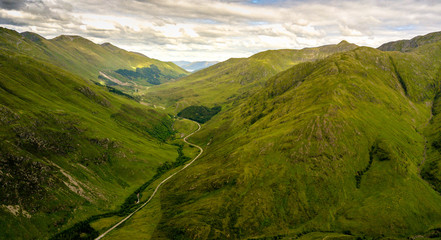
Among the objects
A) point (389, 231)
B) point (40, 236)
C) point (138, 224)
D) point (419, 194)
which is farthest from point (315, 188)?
point (40, 236)

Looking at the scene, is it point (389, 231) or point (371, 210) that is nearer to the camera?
point (389, 231)

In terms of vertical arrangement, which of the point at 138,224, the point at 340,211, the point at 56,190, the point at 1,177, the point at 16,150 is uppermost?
the point at 16,150

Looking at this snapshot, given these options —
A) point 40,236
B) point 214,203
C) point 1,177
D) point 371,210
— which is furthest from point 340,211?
point 1,177

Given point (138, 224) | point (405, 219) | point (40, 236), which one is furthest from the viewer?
point (138, 224)

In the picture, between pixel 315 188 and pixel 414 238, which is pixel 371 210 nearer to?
pixel 414 238

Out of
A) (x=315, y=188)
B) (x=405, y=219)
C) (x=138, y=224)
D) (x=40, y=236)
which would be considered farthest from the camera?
(x=315, y=188)

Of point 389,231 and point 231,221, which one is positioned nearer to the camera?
point 389,231

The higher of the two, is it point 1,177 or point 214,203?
point 1,177

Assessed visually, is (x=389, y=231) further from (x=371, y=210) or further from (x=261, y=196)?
(x=261, y=196)

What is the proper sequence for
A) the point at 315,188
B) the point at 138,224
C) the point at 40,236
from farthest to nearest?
the point at 315,188 → the point at 138,224 → the point at 40,236
